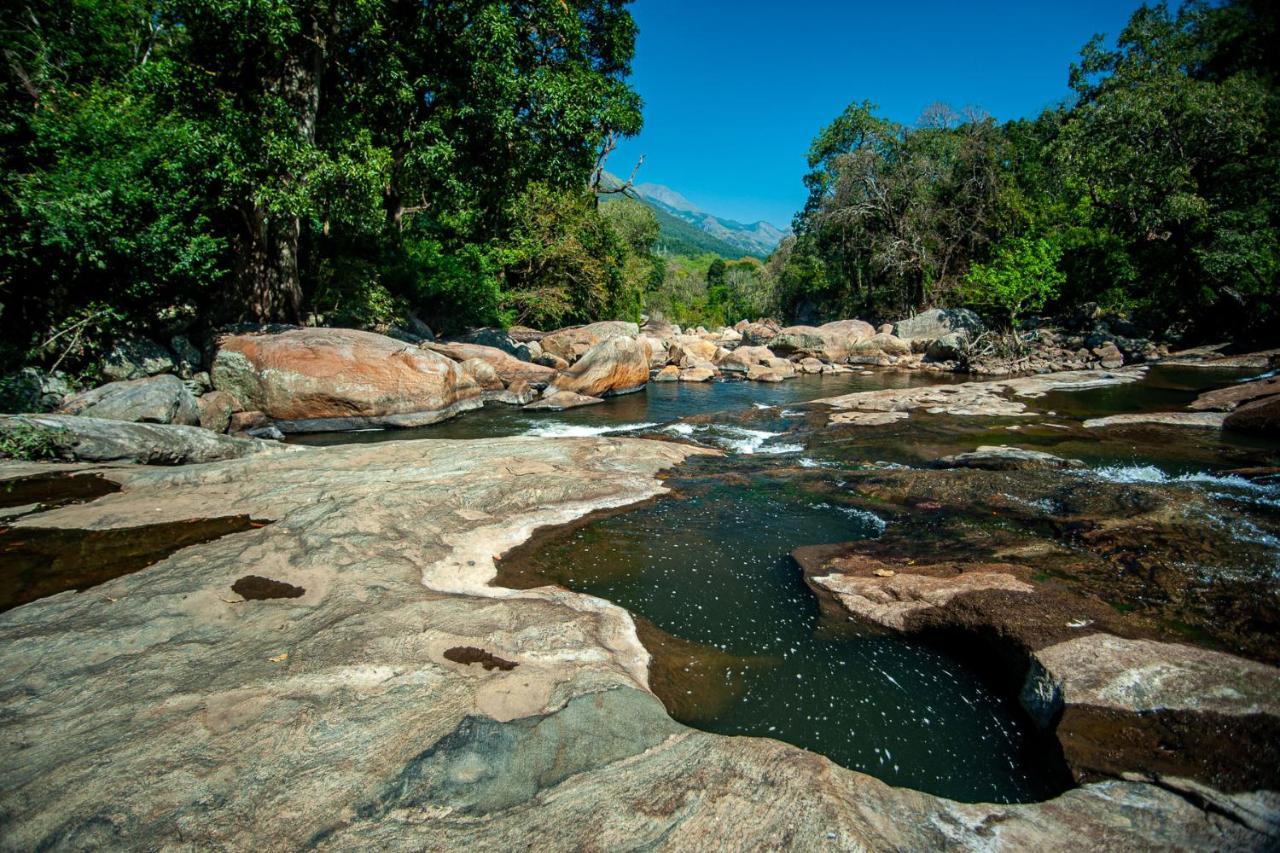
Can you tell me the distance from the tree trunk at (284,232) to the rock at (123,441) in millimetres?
5478

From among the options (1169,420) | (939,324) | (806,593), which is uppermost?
(939,324)

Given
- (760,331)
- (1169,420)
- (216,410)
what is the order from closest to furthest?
(1169,420), (216,410), (760,331)

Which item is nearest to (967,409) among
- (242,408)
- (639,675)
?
(639,675)

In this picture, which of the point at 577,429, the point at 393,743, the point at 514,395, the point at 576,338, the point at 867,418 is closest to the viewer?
the point at 393,743

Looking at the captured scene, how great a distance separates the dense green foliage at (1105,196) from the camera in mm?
18438

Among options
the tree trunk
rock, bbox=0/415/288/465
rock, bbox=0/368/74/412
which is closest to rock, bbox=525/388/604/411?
the tree trunk

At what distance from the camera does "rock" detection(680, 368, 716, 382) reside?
22102mm

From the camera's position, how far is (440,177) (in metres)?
13.5

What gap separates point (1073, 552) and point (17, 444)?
12.0 metres

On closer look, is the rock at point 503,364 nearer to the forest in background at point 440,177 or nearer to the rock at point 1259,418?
the forest in background at point 440,177

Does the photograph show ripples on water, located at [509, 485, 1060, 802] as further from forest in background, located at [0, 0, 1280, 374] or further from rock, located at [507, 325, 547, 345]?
rock, located at [507, 325, 547, 345]

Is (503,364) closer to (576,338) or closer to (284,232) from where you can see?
(576,338)

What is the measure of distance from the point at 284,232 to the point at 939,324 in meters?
27.7

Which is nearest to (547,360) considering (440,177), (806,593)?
(440,177)
